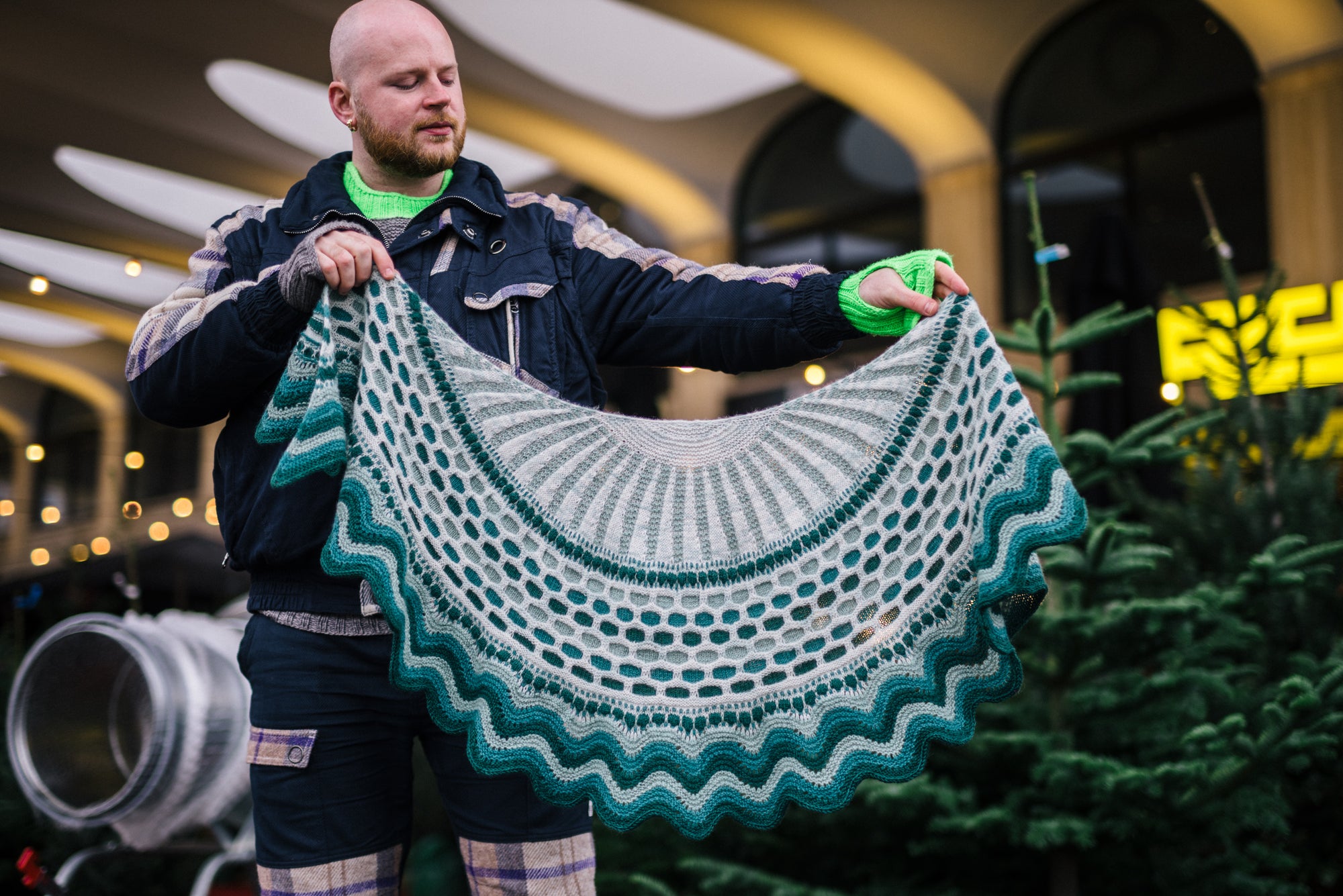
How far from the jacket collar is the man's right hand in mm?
153

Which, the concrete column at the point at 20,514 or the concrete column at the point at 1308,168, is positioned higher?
the concrete column at the point at 1308,168

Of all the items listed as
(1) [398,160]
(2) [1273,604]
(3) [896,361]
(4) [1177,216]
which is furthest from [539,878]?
(4) [1177,216]

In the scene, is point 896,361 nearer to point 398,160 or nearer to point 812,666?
point 812,666

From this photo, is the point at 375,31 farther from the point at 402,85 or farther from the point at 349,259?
the point at 349,259

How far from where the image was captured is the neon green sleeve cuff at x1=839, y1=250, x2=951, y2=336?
1.55 meters

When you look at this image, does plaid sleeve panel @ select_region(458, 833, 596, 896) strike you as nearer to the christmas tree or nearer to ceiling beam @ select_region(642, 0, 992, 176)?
the christmas tree

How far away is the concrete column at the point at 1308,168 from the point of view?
7.95m

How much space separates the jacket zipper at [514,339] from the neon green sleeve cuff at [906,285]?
50 centimetres

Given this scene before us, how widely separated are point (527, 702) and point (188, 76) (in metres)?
10.3

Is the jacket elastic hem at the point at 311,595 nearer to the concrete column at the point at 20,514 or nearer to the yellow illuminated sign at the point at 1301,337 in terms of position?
the yellow illuminated sign at the point at 1301,337

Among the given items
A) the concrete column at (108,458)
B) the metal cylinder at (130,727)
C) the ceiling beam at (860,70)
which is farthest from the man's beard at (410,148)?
the concrete column at (108,458)

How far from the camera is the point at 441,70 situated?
5.68 feet

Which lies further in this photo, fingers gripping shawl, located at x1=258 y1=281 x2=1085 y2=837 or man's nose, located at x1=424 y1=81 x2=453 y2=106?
man's nose, located at x1=424 y1=81 x2=453 y2=106

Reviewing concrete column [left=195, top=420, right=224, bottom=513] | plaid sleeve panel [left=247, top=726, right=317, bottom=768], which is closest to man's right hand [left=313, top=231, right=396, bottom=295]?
plaid sleeve panel [left=247, top=726, right=317, bottom=768]
